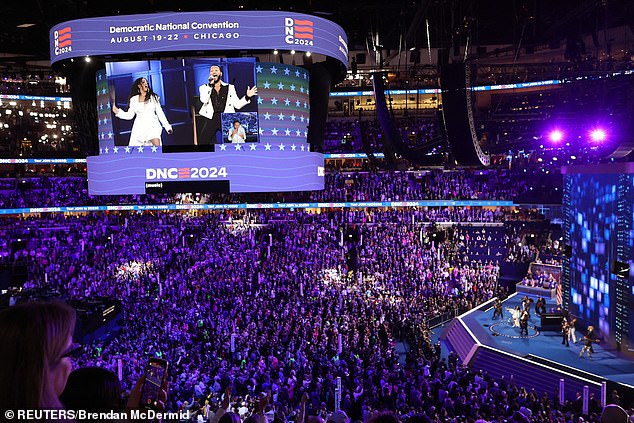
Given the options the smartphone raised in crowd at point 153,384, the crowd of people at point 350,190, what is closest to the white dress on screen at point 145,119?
the smartphone raised in crowd at point 153,384

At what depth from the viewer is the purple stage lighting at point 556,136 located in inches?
717

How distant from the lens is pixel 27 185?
3381cm

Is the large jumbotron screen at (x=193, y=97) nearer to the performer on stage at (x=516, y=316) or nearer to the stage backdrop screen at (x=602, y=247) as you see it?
the performer on stage at (x=516, y=316)

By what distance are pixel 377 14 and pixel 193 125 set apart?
28.7 feet

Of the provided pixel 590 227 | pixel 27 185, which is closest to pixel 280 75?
pixel 590 227

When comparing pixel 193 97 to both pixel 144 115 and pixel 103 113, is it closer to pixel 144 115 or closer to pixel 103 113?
pixel 144 115

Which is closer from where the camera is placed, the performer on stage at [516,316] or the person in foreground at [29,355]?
the person in foreground at [29,355]

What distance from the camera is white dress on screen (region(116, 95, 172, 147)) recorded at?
55.1 ft

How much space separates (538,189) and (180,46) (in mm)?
21566

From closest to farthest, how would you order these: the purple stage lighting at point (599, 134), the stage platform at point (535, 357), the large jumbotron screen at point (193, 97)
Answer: the purple stage lighting at point (599, 134) → the stage platform at point (535, 357) → the large jumbotron screen at point (193, 97)

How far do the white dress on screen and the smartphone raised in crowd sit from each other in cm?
1489

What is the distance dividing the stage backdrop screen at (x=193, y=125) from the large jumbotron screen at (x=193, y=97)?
0.03 m

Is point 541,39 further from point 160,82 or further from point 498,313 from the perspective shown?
point 160,82

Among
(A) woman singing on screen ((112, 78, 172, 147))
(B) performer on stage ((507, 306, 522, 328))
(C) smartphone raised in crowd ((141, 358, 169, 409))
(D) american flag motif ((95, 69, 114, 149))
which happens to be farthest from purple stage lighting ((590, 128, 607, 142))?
(D) american flag motif ((95, 69, 114, 149))
